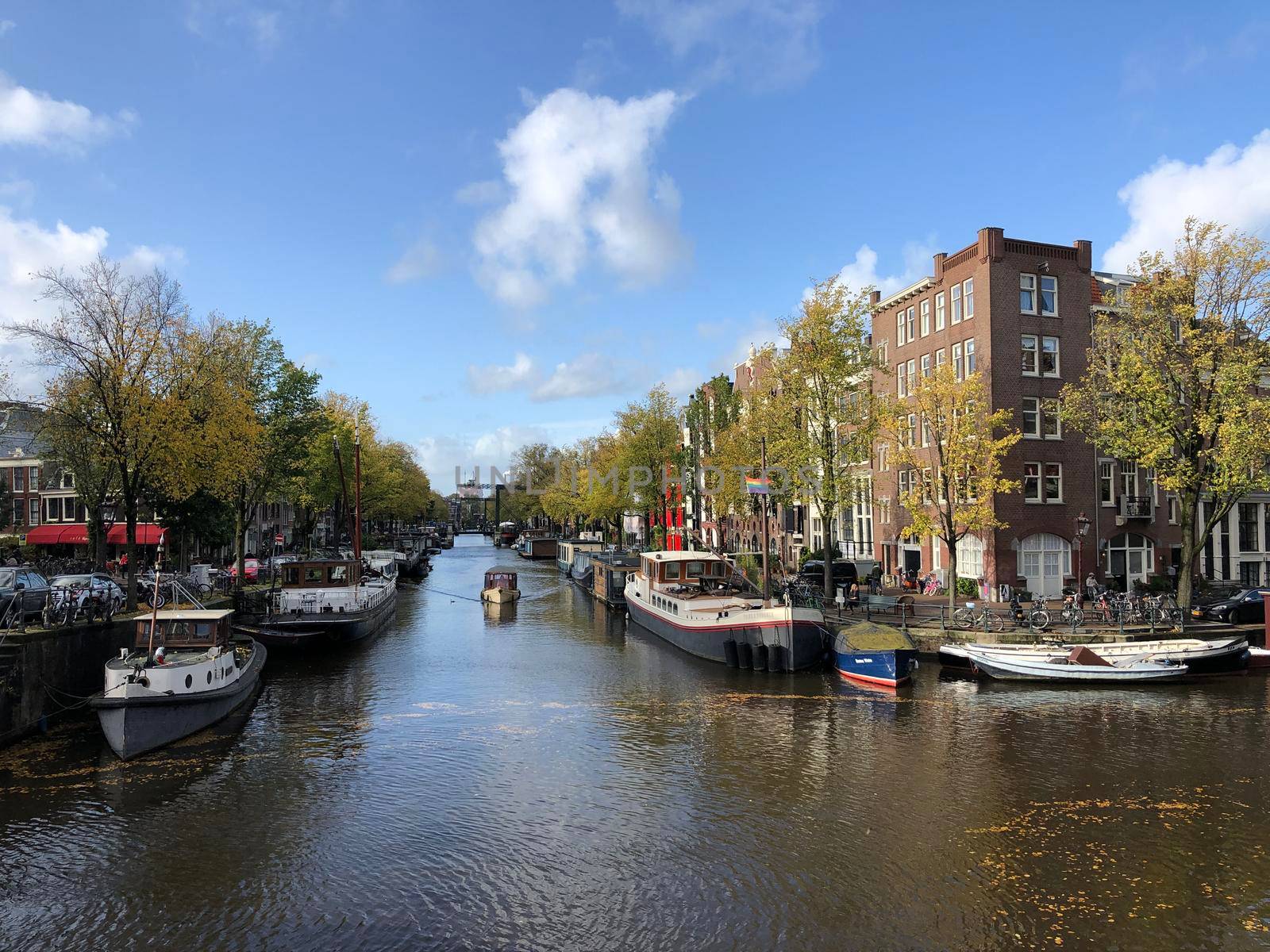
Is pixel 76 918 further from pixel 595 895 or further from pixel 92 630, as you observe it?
pixel 92 630

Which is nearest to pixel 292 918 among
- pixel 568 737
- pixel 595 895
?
pixel 595 895

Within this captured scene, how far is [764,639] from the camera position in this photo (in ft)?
116

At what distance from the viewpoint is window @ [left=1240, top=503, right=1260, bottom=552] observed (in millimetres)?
54188

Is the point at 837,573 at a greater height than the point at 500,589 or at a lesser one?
greater

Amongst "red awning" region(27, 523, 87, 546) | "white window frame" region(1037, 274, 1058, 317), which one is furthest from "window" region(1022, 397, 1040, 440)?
"red awning" region(27, 523, 87, 546)

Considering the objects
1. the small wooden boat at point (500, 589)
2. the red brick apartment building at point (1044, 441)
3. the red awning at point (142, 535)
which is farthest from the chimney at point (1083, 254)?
the red awning at point (142, 535)

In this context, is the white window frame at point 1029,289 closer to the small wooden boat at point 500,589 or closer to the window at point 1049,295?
the window at point 1049,295

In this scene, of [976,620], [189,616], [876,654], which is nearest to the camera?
[189,616]

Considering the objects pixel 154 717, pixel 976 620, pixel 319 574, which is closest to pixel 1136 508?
pixel 976 620

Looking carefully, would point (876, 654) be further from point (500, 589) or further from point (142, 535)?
point (142, 535)

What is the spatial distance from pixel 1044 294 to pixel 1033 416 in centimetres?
701

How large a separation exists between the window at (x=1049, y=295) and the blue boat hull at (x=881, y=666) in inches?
1020

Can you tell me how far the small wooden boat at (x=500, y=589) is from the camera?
62.5m

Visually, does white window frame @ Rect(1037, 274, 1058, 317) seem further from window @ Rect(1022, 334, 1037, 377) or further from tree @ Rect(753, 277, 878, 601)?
tree @ Rect(753, 277, 878, 601)
